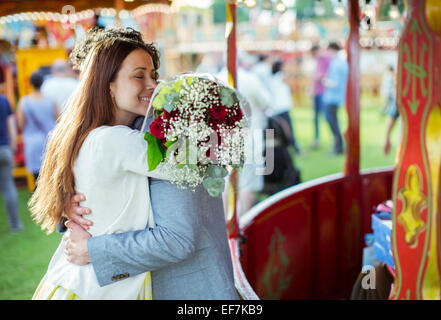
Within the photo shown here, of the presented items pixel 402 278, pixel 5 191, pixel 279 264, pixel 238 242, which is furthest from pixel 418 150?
pixel 5 191

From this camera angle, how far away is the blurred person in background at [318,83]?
11.3 meters

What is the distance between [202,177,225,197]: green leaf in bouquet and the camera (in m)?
1.63

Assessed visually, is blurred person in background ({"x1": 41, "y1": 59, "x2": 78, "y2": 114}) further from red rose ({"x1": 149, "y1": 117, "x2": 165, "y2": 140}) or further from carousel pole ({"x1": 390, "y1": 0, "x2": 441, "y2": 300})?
carousel pole ({"x1": 390, "y1": 0, "x2": 441, "y2": 300})

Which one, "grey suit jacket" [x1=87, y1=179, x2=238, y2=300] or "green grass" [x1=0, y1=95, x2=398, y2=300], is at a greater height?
"grey suit jacket" [x1=87, y1=179, x2=238, y2=300]

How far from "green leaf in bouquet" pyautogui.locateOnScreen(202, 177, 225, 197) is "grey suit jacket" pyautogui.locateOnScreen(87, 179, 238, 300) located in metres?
0.11

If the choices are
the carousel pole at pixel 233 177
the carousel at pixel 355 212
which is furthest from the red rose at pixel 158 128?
the carousel pole at pixel 233 177

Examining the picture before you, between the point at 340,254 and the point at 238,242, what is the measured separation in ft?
5.08

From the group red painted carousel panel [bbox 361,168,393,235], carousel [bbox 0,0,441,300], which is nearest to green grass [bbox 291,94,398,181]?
red painted carousel panel [bbox 361,168,393,235]

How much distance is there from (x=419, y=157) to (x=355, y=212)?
286 cm

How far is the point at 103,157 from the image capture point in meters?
1.69

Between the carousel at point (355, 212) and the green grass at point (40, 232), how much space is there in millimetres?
1372

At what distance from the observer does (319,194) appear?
14.1 ft

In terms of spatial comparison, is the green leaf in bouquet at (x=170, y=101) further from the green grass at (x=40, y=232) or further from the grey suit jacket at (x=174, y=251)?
the green grass at (x=40, y=232)

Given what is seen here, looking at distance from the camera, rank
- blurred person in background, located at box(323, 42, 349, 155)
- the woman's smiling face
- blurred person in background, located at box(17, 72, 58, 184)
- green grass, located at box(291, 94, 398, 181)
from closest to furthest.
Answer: the woman's smiling face
blurred person in background, located at box(17, 72, 58, 184)
green grass, located at box(291, 94, 398, 181)
blurred person in background, located at box(323, 42, 349, 155)
